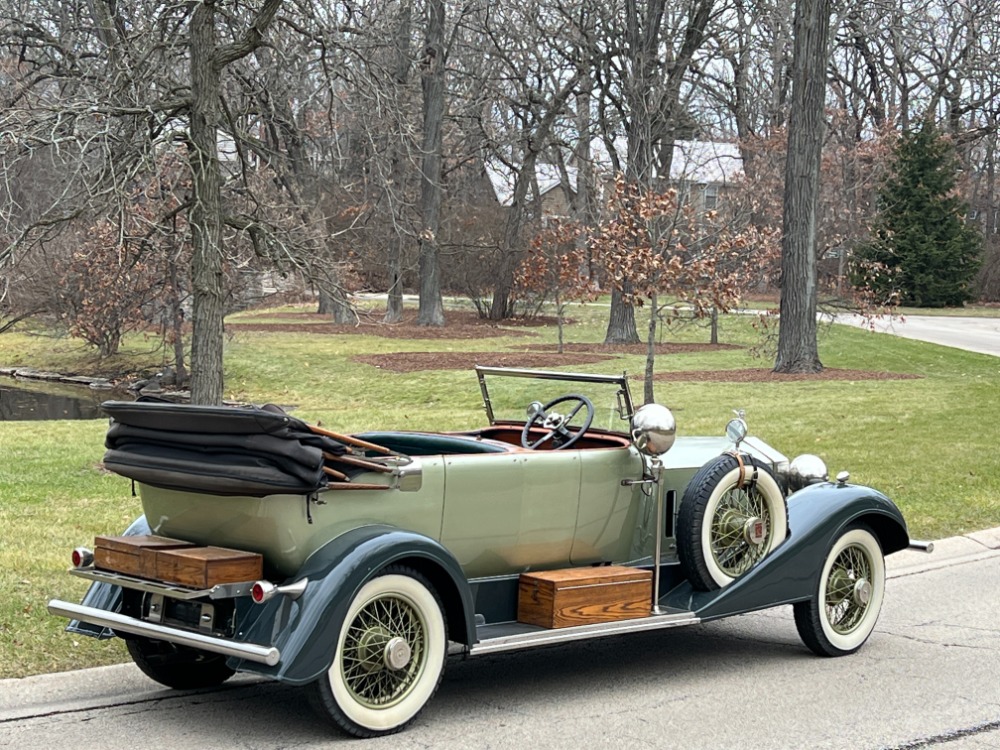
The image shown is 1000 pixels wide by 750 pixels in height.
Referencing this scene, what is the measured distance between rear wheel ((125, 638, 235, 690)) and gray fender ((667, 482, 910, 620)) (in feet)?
6.97

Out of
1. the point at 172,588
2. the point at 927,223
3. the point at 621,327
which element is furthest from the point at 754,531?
the point at 927,223

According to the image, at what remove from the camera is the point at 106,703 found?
17.7 ft

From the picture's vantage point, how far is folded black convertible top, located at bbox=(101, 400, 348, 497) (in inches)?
190

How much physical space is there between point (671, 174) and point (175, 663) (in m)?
39.6

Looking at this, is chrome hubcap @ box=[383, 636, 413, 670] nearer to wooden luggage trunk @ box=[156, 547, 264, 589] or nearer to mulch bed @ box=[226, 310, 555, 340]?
wooden luggage trunk @ box=[156, 547, 264, 589]

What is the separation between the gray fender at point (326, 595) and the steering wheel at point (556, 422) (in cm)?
130

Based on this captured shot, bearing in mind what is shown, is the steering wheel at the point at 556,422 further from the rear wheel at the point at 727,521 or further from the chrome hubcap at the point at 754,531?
the chrome hubcap at the point at 754,531

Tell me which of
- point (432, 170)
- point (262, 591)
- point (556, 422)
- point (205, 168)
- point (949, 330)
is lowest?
point (949, 330)

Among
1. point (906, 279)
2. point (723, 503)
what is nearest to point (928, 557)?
point (723, 503)

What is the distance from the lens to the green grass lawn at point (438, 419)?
7855 mm

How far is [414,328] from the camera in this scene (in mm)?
36781

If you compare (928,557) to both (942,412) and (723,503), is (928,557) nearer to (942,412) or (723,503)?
(723,503)

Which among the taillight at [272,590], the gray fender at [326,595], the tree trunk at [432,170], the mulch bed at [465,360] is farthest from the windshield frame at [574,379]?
the tree trunk at [432,170]

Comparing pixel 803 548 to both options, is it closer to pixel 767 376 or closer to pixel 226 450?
pixel 226 450
